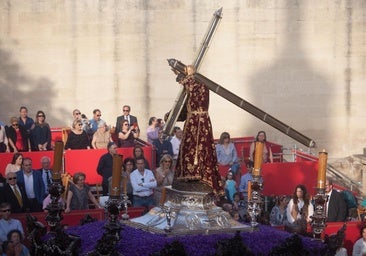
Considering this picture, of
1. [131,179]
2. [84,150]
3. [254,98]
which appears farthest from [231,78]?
[131,179]

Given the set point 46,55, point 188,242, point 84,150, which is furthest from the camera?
point 46,55

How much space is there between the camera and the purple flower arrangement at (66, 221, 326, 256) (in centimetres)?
1382

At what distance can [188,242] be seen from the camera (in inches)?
551

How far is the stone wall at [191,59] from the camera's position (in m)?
28.3

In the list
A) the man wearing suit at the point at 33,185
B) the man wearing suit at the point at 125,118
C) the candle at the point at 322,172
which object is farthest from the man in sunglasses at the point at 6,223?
the man wearing suit at the point at 125,118

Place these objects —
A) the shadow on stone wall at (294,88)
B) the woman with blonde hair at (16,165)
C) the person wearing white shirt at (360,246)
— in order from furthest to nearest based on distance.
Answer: the shadow on stone wall at (294,88)
the woman with blonde hair at (16,165)
the person wearing white shirt at (360,246)

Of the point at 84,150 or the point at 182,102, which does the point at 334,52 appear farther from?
the point at 182,102

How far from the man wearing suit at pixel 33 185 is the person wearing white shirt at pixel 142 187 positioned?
4.65 ft

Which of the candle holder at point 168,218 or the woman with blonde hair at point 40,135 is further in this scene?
the woman with blonde hair at point 40,135

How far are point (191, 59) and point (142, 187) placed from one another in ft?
29.9

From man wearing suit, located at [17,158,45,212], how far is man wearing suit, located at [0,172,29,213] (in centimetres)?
25

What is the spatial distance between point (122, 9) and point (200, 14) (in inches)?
69.6

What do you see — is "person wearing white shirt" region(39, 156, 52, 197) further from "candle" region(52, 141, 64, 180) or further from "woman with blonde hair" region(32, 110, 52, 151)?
"candle" region(52, 141, 64, 180)

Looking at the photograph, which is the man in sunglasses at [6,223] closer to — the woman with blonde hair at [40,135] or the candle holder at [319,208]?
the candle holder at [319,208]
